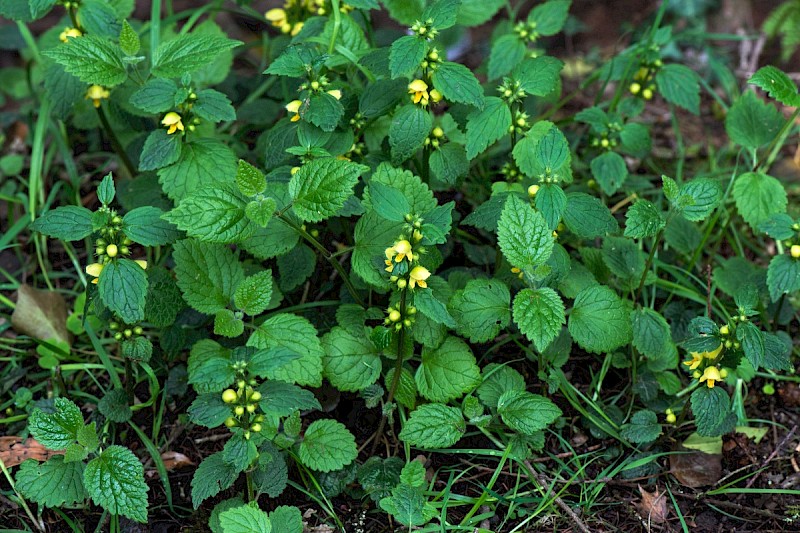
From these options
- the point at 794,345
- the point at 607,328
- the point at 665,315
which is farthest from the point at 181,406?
the point at 794,345

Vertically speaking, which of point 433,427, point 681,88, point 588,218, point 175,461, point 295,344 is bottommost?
point 175,461

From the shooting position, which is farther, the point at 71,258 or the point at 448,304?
the point at 71,258

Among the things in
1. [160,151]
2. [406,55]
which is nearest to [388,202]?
[406,55]

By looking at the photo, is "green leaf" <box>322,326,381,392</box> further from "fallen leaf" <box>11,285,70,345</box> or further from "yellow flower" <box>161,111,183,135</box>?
"fallen leaf" <box>11,285,70,345</box>

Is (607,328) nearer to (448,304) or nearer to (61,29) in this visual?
(448,304)

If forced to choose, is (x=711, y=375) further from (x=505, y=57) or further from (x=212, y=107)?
(x=212, y=107)
